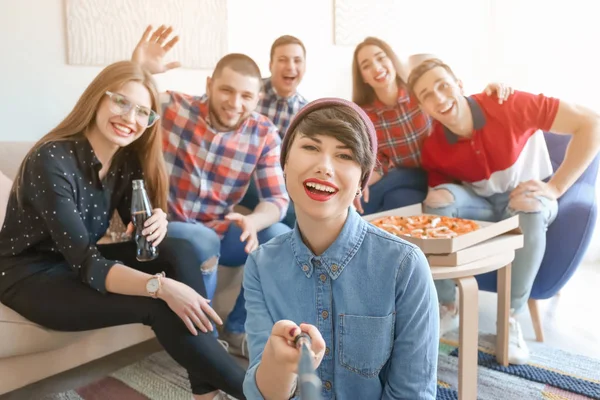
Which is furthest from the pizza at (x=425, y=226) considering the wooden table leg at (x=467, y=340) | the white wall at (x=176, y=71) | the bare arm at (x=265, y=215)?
the white wall at (x=176, y=71)

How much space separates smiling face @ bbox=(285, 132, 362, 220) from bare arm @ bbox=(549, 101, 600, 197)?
4.69 feet

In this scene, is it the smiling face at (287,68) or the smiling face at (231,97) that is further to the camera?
the smiling face at (287,68)

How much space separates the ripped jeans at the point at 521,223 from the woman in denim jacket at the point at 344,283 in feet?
3.50

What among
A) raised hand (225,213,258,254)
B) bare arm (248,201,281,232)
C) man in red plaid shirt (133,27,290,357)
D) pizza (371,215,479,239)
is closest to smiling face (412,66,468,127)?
pizza (371,215,479,239)

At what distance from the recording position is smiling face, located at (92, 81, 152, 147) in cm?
156

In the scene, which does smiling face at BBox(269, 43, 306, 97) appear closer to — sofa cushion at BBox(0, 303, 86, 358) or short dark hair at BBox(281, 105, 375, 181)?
sofa cushion at BBox(0, 303, 86, 358)

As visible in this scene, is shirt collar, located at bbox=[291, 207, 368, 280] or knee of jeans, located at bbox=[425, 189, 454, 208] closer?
shirt collar, located at bbox=[291, 207, 368, 280]

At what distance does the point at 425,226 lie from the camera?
1.73m

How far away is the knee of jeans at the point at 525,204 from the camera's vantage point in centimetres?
195

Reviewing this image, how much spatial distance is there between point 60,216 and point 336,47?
8.17ft

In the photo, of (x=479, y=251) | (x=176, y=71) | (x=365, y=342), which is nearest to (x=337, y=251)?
(x=365, y=342)

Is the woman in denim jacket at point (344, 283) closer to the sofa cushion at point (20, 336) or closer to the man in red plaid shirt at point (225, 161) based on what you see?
the sofa cushion at point (20, 336)

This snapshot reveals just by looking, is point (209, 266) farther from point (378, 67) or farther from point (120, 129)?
point (378, 67)

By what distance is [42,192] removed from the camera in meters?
1.46
